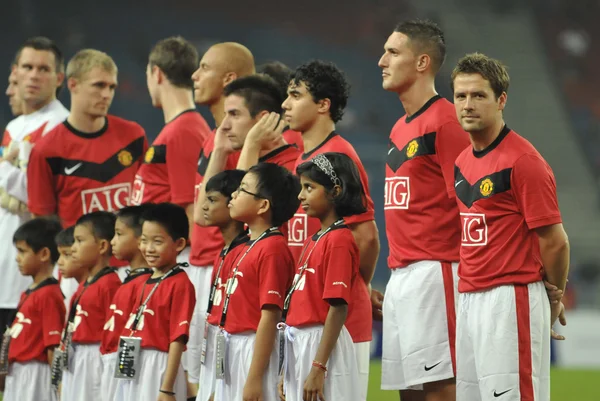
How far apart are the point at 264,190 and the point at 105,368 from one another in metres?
1.59

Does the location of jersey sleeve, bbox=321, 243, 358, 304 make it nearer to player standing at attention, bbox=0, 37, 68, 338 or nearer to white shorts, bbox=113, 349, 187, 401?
white shorts, bbox=113, 349, 187, 401

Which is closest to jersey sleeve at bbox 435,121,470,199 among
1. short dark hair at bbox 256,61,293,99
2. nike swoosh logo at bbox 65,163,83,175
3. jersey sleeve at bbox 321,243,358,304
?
jersey sleeve at bbox 321,243,358,304

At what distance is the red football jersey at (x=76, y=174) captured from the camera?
21.3 ft

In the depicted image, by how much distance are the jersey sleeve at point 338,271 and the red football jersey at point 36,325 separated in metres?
2.41

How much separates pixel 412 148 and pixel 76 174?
255cm

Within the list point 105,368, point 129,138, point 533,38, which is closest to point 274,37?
point 533,38

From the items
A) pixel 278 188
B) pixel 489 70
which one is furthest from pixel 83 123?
pixel 489 70

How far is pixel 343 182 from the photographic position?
4.50 meters

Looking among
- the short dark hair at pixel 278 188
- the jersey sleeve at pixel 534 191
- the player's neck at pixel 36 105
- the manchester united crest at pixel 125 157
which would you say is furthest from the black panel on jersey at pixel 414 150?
the player's neck at pixel 36 105

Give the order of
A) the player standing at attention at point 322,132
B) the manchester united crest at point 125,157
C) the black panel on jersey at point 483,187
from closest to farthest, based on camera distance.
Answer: the black panel on jersey at point 483,187 < the player standing at attention at point 322,132 < the manchester united crest at point 125,157

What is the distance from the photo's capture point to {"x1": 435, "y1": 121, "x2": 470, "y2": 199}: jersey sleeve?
481cm

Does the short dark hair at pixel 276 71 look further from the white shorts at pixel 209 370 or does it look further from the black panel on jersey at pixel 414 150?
the white shorts at pixel 209 370

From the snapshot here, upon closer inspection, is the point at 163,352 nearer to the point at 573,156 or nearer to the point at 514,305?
the point at 514,305

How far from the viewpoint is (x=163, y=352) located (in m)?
5.28
